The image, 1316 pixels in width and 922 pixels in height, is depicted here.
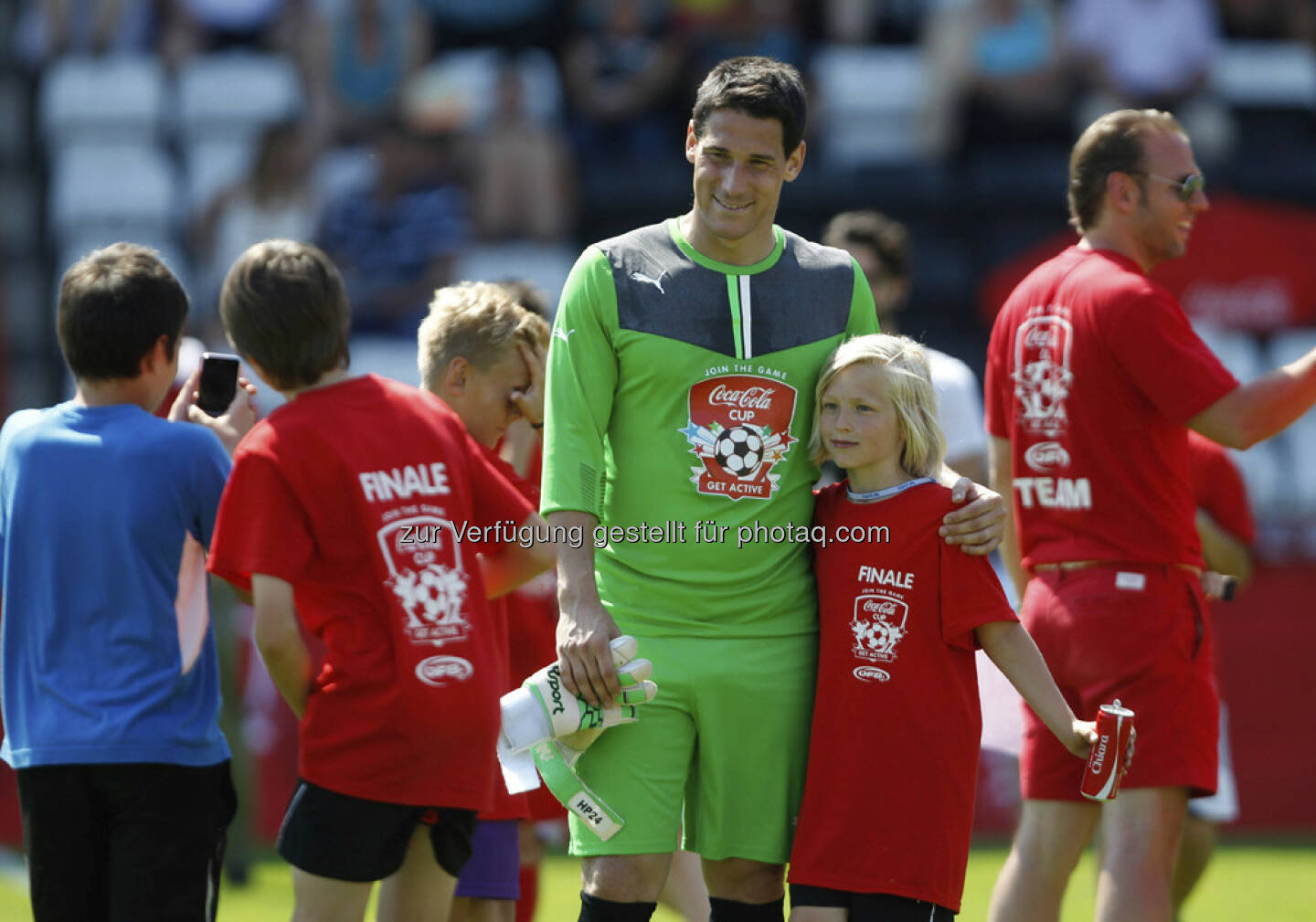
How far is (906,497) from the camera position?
11.7 feet

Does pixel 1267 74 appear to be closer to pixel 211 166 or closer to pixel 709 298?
pixel 211 166

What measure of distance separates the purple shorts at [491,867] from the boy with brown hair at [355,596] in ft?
2.01

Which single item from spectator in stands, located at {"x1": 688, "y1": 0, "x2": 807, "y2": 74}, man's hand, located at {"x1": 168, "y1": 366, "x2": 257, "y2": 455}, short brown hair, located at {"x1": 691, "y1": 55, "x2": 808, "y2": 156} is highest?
spectator in stands, located at {"x1": 688, "y1": 0, "x2": 807, "y2": 74}

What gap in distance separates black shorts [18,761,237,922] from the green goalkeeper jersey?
98 cm

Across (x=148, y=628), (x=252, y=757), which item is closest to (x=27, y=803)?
(x=148, y=628)

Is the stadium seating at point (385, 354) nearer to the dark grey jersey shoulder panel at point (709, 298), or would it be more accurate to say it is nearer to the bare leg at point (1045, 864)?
the bare leg at point (1045, 864)

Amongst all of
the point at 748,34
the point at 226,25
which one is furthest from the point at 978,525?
the point at 226,25

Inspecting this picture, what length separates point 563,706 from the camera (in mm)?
3348

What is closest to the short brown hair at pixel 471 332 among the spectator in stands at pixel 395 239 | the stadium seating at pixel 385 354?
the stadium seating at pixel 385 354

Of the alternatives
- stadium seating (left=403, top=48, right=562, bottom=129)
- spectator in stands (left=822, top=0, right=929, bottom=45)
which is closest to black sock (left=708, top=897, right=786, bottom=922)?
stadium seating (left=403, top=48, right=562, bottom=129)

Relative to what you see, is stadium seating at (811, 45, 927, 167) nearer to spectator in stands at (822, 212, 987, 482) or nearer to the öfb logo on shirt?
spectator in stands at (822, 212, 987, 482)

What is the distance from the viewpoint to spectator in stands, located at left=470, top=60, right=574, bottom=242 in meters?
11.0

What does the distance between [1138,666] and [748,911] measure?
1.20 meters

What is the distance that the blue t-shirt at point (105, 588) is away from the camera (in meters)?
3.45
